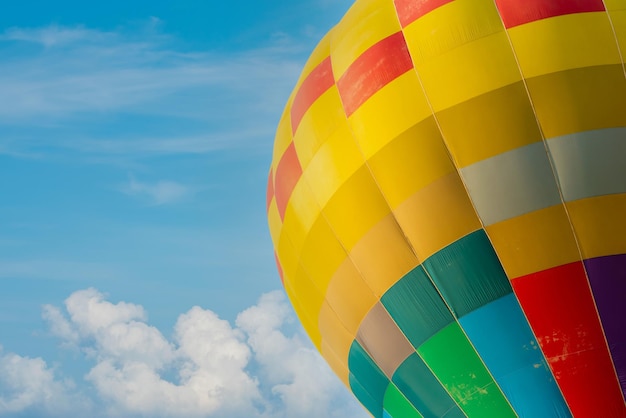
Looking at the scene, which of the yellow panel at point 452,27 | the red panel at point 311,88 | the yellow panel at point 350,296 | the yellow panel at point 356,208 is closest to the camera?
the yellow panel at point 452,27

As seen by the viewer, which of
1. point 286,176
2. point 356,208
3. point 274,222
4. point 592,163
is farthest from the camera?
point 274,222

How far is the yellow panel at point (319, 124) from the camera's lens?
1118cm

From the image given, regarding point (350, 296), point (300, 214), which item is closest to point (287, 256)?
point (300, 214)

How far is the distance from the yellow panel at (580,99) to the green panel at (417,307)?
1990mm

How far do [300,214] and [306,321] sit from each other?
5.88 feet

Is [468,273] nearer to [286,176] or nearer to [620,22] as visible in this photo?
[286,176]

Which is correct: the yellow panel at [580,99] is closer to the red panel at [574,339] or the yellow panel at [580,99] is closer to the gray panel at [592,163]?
the gray panel at [592,163]

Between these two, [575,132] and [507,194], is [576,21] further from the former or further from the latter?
[507,194]

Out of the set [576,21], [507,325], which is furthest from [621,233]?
[576,21]

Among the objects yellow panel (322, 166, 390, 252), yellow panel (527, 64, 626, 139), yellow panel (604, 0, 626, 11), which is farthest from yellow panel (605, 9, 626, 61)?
yellow panel (322, 166, 390, 252)

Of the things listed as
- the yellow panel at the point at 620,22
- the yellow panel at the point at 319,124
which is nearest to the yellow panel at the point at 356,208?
the yellow panel at the point at 319,124

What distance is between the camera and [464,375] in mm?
10430

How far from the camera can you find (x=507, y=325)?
33.3 feet

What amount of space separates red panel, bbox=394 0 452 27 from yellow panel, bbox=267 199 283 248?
2968 mm
